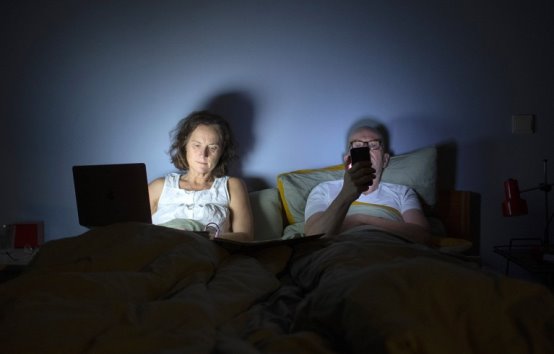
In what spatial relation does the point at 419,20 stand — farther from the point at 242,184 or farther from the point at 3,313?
the point at 3,313

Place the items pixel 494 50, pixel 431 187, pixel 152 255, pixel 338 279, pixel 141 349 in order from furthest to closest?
pixel 494 50 < pixel 431 187 < pixel 152 255 < pixel 338 279 < pixel 141 349

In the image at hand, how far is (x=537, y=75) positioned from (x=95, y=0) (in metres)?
2.25

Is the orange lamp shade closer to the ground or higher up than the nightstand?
higher up

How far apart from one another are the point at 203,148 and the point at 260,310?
1285 millimetres

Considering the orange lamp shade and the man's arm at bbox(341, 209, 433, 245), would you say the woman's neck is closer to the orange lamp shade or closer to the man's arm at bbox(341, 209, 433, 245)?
the man's arm at bbox(341, 209, 433, 245)

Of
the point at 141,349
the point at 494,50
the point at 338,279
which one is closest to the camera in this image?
the point at 141,349

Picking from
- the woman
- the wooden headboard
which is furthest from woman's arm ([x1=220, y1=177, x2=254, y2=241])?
the wooden headboard

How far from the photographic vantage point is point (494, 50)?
7.46ft

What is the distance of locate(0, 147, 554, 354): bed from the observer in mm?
614

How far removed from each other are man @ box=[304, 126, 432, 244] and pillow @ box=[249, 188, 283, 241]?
0.20m

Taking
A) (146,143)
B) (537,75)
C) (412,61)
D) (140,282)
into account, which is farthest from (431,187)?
(140,282)

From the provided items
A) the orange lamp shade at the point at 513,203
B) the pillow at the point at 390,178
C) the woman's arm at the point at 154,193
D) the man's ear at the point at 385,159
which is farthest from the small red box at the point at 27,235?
→ the orange lamp shade at the point at 513,203

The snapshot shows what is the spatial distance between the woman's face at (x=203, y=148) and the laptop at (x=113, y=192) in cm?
47

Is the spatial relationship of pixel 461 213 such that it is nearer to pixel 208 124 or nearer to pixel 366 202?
pixel 366 202
